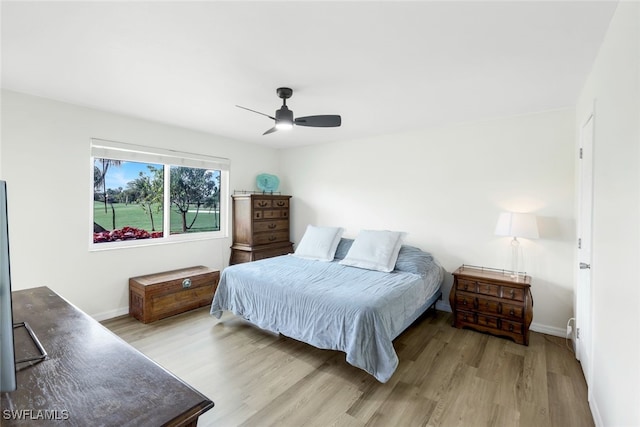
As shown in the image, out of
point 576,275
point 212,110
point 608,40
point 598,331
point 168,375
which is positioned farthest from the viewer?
point 212,110

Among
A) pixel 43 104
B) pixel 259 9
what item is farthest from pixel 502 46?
pixel 43 104

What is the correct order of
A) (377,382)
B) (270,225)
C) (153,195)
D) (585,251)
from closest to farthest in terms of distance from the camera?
(377,382), (585,251), (153,195), (270,225)

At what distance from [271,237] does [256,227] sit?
36cm

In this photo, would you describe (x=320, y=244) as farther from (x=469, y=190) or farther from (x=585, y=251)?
(x=585, y=251)

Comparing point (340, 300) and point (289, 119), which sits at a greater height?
point (289, 119)

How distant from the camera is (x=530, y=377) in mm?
2279

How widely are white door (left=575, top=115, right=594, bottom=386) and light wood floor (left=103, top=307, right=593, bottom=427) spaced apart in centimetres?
22

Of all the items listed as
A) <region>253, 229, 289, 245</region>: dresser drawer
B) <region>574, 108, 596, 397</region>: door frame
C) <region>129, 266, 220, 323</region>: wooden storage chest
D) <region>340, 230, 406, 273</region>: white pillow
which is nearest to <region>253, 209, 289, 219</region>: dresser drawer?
<region>253, 229, 289, 245</region>: dresser drawer

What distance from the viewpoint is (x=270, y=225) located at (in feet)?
15.2

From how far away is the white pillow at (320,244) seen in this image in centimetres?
375

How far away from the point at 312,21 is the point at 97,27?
124cm

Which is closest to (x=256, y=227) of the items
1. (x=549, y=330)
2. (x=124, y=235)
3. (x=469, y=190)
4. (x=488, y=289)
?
(x=124, y=235)

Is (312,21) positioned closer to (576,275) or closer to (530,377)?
(530,377)

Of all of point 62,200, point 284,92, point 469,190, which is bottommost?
point 62,200
